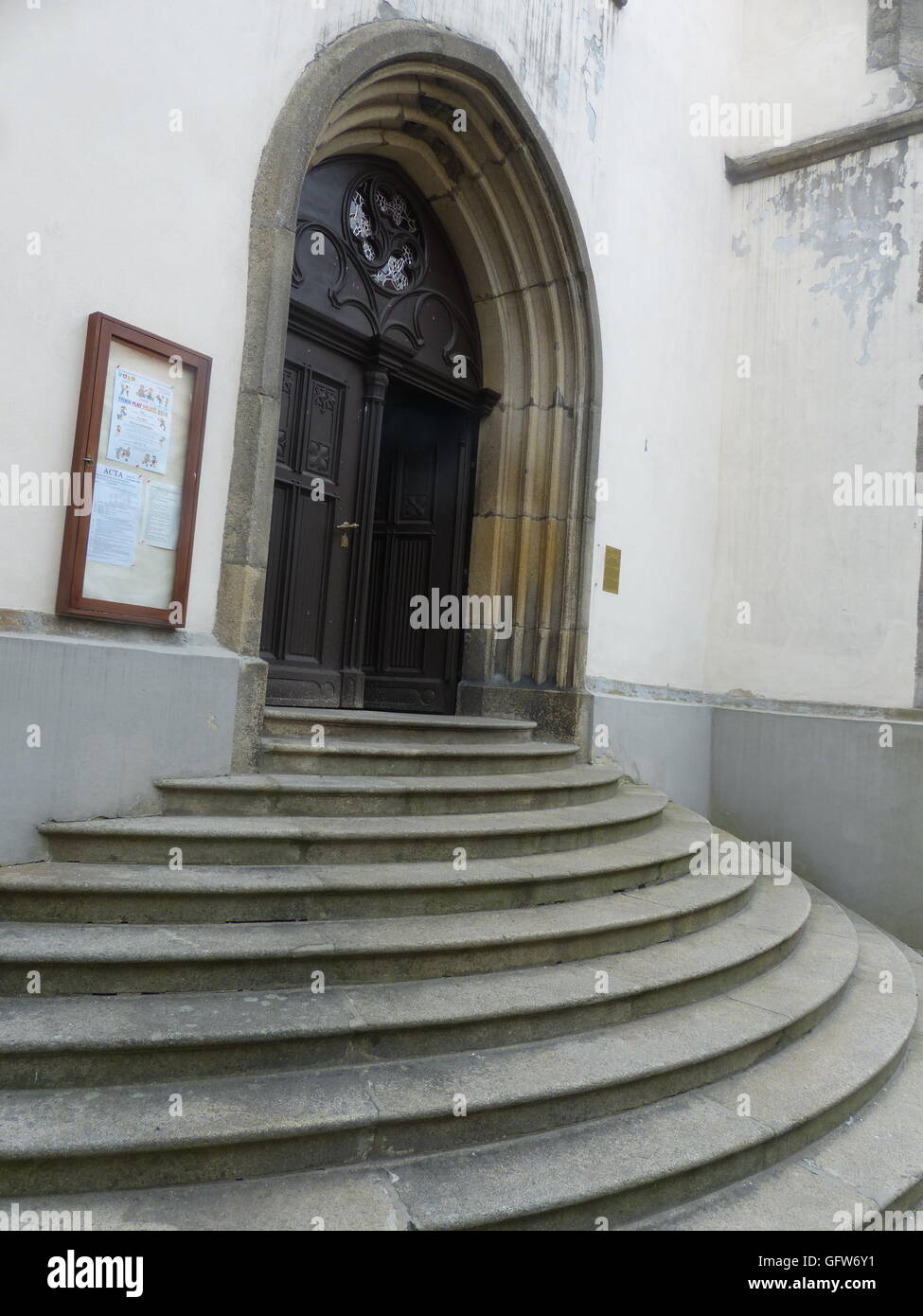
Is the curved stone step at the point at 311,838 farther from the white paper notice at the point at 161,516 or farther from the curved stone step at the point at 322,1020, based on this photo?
the white paper notice at the point at 161,516

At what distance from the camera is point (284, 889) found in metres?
2.95

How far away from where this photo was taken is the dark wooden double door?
17.4 ft

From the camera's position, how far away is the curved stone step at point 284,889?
2795mm

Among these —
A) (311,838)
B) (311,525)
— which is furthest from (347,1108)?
(311,525)

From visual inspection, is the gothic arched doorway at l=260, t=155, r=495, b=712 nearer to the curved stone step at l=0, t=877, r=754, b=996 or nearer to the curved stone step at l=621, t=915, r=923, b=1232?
the curved stone step at l=0, t=877, r=754, b=996

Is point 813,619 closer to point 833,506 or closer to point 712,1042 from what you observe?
point 833,506

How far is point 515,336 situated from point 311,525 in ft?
7.43

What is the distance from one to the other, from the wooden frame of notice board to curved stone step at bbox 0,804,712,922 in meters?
1.05

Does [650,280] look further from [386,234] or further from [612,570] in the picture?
[612,570]

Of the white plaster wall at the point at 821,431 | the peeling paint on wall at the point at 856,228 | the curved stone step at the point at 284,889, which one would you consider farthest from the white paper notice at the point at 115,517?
the peeling paint on wall at the point at 856,228

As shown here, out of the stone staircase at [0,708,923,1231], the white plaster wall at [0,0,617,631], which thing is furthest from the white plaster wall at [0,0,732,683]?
the stone staircase at [0,708,923,1231]

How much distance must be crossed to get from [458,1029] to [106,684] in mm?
1819

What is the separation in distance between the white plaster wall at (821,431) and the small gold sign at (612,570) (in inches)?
63.6

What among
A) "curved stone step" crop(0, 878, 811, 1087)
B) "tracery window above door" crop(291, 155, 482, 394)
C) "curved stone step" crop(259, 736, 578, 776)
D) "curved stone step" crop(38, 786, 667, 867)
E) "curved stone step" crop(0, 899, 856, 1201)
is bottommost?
"curved stone step" crop(0, 899, 856, 1201)
